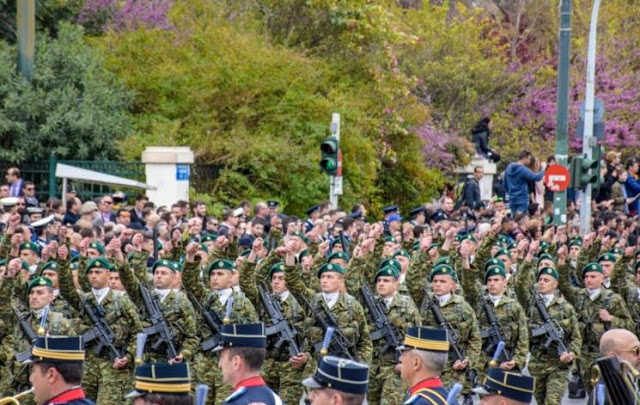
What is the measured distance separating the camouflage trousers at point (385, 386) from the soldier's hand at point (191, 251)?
2069 millimetres

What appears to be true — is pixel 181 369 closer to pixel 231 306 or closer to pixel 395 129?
pixel 231 306

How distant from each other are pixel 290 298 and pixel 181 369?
7263 millimetres

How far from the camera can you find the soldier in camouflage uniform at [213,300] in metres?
15.0

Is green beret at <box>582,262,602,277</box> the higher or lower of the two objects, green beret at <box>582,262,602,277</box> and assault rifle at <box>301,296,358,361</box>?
the higher

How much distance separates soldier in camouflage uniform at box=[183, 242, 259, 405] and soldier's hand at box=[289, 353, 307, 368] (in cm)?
52

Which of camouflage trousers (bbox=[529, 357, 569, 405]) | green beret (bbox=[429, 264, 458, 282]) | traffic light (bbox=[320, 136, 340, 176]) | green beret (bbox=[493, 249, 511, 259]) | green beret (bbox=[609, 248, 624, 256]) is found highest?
traffic light (bbox=[320, 136, 340, 176])

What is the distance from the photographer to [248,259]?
15445mm

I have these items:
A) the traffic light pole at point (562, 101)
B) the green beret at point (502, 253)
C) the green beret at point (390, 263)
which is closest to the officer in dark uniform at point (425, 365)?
the green beret at point (390, 263)

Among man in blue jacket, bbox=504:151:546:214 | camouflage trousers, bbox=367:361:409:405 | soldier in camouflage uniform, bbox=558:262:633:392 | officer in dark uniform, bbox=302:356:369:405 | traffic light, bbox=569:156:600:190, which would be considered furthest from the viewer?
man in blue jacket, bbox=504:151:546:214

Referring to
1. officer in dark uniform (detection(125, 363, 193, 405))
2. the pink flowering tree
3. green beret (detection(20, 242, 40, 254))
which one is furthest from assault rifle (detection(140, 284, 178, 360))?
the pink flowering tree

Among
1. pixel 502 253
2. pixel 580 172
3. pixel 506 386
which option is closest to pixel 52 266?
pixel 502 253

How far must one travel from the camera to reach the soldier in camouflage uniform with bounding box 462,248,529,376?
15664 mm

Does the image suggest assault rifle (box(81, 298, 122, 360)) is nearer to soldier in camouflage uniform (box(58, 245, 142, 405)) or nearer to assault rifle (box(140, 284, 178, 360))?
soldier in camouflage uniform (box(58, 245, 142, 405))

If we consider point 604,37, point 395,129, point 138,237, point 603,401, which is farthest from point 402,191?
point 603,401
